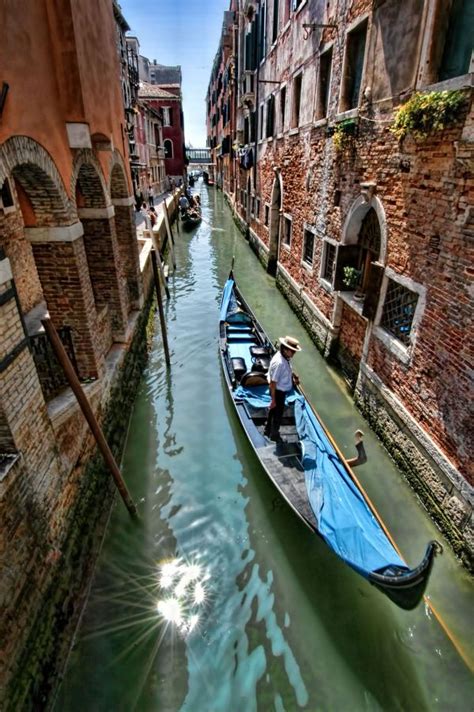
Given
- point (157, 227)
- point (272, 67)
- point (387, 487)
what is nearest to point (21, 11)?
point (387, 487)

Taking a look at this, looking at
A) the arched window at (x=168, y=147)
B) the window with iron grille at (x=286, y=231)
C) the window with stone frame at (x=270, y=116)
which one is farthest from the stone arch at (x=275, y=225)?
the arched window at (x=168, y=147)

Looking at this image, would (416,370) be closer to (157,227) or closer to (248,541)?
(248,541)

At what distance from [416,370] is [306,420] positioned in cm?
138

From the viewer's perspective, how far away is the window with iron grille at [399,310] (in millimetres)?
4781

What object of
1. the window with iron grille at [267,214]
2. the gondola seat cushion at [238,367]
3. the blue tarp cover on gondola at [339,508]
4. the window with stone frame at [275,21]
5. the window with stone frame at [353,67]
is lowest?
the gondola seat cushion at [238,367]

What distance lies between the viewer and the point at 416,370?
4531 mm

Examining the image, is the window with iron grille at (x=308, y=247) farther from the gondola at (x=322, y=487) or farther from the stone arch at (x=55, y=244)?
the stone arch at (x=55, y=244)

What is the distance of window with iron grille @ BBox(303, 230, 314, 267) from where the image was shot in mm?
8670

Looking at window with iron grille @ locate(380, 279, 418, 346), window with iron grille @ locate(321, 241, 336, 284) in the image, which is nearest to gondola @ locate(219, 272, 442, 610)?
window with iron grille @ locate(380, 279, 418, 346)

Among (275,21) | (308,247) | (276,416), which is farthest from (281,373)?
(275,21)

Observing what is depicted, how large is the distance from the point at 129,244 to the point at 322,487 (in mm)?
5593

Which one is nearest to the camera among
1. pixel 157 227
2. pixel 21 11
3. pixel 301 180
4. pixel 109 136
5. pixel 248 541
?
pixel 21 11

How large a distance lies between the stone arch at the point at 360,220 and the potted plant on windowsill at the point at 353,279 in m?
0.45

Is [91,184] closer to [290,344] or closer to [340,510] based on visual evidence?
[290,344]
